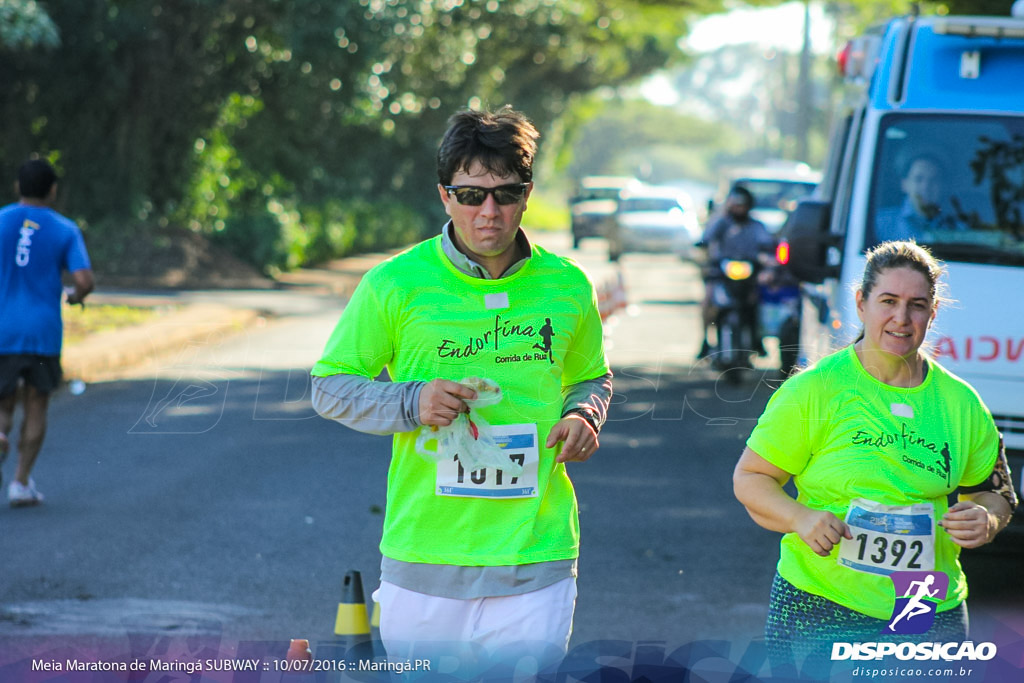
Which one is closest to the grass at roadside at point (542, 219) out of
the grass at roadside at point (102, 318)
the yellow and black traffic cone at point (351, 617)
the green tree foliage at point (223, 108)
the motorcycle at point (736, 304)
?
the green tree foliage at point (223, 108)

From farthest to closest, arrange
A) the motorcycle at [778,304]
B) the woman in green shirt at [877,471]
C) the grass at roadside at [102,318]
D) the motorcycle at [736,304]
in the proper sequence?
the grass at roadside at [102,318]
the motorcycle at [736,304]
the motorcycle at [778,304]
the woman in green shirt at [877,471]

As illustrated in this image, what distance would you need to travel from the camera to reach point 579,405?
3.57 m

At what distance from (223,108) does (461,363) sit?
23127 mm

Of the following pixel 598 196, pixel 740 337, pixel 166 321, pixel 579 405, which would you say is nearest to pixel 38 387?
pixel 579 405

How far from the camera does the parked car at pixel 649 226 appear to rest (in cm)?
3484

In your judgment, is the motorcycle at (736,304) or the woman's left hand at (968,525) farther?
the motorcycle at (736,304)

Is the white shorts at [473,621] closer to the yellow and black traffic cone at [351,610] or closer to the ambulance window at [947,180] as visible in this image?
the yellow and black traffic cone at [351,610]

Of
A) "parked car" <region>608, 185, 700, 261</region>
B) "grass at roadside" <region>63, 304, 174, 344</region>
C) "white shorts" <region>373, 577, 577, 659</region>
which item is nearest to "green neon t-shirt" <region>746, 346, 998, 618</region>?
"white shorts" <region>373, 577, 577, 659</region>

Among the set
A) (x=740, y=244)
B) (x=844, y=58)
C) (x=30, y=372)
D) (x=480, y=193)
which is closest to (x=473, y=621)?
(x=480, y=193)

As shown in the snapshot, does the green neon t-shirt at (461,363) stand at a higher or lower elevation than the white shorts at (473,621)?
higher

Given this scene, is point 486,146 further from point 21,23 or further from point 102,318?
point 21,23

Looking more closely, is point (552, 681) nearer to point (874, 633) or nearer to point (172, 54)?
point (874, 633)

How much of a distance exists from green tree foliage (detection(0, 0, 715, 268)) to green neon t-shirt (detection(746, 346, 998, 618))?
19.5 metres

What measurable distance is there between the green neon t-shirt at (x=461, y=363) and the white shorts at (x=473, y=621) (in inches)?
3.8
